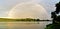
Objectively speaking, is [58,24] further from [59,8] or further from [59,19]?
[59,8]

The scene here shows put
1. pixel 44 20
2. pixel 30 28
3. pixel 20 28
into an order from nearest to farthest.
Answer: pixel 44 20
pixel 30 28
pixel 20 28

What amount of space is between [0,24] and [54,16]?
5.36 meters

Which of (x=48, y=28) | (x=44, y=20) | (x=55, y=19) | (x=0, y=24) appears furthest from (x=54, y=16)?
(x=0, y=24)

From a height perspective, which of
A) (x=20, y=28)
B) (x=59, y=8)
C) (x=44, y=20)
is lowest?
(x=20, y=28)

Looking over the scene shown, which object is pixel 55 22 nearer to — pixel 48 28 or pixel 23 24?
pixel 48 28

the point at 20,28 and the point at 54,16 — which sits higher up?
the point at 54,16

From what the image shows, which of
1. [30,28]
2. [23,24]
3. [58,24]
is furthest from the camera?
[23,24]

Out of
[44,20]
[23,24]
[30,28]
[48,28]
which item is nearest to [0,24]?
[23,24]

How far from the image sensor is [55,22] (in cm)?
303

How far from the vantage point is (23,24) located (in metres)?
7.51

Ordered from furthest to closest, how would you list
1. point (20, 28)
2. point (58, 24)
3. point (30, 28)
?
point (20, 28), point (30, 28), point (58, 24)

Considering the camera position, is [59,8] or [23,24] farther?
[23,24]

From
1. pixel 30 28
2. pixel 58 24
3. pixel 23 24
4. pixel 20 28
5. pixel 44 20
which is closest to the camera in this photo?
pixel 58 24

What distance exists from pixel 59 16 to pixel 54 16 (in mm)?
99
